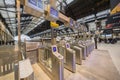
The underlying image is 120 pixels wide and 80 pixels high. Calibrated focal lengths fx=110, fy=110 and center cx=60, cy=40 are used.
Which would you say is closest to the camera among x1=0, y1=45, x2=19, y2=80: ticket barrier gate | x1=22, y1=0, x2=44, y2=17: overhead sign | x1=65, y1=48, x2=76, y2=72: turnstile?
x1=22, y1=0, x2=44, y2=17: overhead sign

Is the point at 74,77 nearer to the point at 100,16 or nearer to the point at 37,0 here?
the point at 37,0

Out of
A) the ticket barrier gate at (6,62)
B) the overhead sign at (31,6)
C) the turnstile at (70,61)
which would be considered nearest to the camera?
the overhead sign at (31,6)

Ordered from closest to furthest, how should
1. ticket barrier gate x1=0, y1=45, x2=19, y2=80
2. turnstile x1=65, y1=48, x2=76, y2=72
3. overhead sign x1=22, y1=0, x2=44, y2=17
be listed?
1. overhead sign x1=22, y1=0, x2=44, y2=17
2. ticket barrier gate x1=0, y1=45, x2=19, y2=80
3. turnstile x1=65, y1=48, x2=76, y2=72

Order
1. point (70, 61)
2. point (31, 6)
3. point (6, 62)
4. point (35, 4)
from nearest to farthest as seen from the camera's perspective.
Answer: point (31, 6), point (35, 4), point (6, 62), point (70, 61)

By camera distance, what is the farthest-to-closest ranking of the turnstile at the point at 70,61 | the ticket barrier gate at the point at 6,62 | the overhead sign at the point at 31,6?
the turnstile at the point at 70,61, the ticket barrier gate at the point at 6,62, the overhead sign at the point at 31,6

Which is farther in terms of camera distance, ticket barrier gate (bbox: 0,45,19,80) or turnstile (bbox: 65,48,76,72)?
turnstile (bbox: 65,48,76,72)

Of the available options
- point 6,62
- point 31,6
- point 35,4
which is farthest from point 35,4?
point 6,62

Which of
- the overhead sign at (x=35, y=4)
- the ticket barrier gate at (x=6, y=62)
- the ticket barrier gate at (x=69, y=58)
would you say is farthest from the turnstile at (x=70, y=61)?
the overhead sign at (x=35, y=4)

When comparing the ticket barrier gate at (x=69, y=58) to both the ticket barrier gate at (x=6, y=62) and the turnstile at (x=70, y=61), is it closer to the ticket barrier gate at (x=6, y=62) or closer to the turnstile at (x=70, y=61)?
the turnstile at (x=70, y=61)

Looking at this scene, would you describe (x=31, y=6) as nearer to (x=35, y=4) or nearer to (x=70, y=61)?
(x=35, y=4)

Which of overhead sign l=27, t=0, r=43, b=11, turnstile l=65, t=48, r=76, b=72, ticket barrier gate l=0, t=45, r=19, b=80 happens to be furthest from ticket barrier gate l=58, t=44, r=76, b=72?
overhead sign l=27, t=0, r=43, b=11

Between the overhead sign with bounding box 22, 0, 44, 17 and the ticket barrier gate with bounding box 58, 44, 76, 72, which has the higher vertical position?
the overhead sign with bounding box 22, 0, 44, 17

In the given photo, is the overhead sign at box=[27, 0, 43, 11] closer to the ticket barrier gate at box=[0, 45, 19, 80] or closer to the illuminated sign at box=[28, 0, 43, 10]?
the illuminated sign at box=[28, 0, 43, 10]

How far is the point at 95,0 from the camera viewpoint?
30.4 feet
